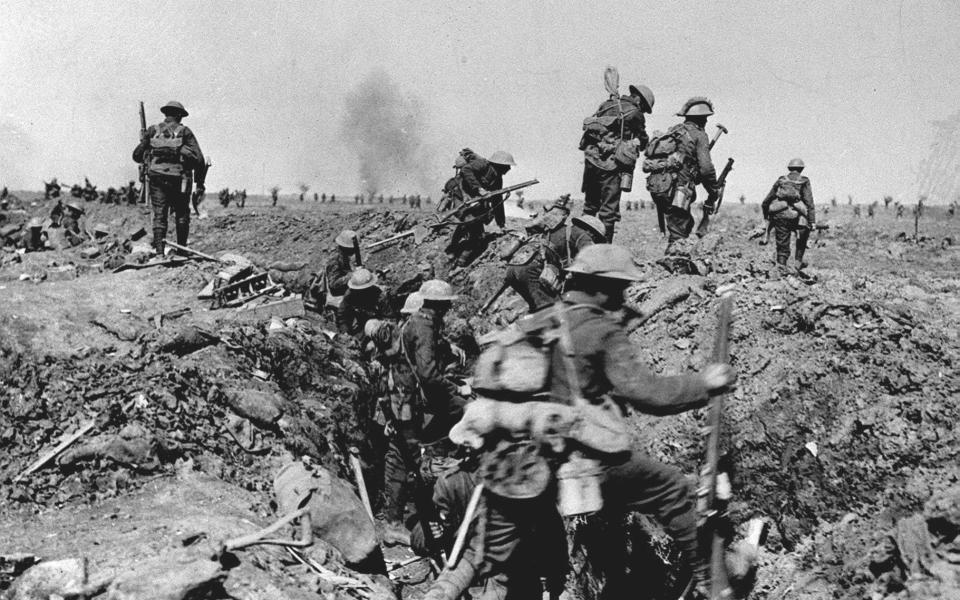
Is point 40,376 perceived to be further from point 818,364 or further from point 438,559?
point 818,364

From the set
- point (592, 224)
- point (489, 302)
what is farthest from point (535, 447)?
point (489, 302)

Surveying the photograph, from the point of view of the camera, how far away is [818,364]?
18.1 feet

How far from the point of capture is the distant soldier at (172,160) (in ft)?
33.9

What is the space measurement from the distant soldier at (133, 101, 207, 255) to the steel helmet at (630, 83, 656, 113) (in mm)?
6086

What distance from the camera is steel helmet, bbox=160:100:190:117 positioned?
10.3 metres

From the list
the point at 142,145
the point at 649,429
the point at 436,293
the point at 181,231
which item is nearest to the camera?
the point at 436,293

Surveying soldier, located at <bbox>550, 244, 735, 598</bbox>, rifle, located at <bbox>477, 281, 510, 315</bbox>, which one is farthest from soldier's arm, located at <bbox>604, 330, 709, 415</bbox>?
rifle, located at <bbox>477, 281, 510, 315</bbox>

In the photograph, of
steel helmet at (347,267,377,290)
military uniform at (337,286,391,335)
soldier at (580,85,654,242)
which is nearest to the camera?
soldier at (580,85,654,242)

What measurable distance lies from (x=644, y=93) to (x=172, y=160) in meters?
6.48

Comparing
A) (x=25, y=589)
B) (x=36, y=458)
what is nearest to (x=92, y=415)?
(x=36, y=458)

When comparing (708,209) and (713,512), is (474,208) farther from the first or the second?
(713,512)

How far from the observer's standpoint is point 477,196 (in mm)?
11391

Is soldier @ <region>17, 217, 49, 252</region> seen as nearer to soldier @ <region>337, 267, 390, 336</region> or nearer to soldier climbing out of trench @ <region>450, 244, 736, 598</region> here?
soldier @ <region>337, 267, 390, 336</region>

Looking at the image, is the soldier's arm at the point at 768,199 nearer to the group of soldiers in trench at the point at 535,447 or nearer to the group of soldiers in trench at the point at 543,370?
the group of soldiers in trench at the point at 543,370
